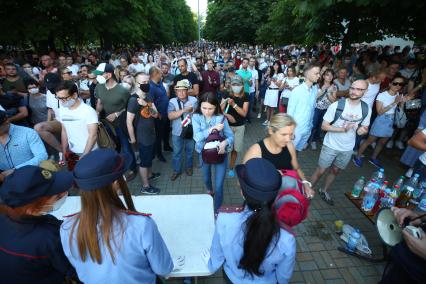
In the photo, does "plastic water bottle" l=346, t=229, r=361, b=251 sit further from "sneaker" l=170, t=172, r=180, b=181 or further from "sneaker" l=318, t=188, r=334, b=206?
"sneaker" l=170, t=172, r=180, b=181

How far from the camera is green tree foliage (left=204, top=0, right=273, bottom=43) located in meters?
24.5

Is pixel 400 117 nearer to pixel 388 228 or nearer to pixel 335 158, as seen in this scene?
pixel 335 158

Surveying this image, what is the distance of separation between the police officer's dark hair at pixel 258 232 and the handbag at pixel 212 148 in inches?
83.8

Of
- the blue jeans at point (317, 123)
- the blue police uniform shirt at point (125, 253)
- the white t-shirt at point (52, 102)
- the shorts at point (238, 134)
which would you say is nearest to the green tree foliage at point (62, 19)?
the white t-shirt at point (52, 102)

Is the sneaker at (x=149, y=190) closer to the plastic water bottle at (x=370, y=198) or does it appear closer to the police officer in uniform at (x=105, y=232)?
the police officer in uniform at (x=105, y=232)

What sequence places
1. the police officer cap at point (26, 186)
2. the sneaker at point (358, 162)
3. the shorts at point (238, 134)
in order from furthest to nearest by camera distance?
the sneaker at point (358, 162), the shorts at point (238, 134), the police officer cap at point (26, 186)

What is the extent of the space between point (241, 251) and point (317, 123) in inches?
244

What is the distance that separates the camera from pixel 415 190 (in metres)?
3.54

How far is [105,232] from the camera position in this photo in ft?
5.16

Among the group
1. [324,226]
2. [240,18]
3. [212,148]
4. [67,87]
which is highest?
[240,18]

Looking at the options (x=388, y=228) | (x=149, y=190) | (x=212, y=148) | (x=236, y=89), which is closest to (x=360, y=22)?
(x=236, y=89)

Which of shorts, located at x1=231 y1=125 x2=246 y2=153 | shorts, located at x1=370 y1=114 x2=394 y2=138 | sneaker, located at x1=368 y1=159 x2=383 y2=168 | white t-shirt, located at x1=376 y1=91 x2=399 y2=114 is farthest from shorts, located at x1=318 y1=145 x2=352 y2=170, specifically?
sneaker, located at x1=368 y1=159 x2=383 y2=168

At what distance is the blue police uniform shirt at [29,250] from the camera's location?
1689 millimetres

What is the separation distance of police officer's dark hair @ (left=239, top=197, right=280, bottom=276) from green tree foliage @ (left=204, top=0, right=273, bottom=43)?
25883 mm
